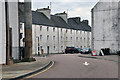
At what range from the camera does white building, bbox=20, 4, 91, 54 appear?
44.8m

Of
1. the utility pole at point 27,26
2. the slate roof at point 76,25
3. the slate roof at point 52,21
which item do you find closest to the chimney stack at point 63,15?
the slate roof at point 52,21

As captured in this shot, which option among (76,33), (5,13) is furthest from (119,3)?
(76,33)

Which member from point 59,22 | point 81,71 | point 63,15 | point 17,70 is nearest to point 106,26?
point 81,71

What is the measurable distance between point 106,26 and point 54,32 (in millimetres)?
24533

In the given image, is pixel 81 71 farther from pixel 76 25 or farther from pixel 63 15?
pixel 76 25

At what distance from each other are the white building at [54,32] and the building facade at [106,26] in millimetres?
15362

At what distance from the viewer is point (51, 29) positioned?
49.8 meters

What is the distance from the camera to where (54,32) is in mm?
51000

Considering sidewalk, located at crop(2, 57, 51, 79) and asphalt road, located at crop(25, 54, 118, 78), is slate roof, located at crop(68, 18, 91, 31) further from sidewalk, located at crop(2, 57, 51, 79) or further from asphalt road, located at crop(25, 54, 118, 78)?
sidewalk, located at crop(2, 57, 51, 79)

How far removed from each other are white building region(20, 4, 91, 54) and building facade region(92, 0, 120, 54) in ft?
50.4

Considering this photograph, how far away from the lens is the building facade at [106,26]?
27094mm

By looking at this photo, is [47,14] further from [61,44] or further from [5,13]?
[5,13]

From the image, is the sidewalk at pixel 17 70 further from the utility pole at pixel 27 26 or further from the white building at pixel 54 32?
the white building at pixel 54 32

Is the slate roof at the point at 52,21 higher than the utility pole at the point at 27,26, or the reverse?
the slate roof at the point at 52,21
